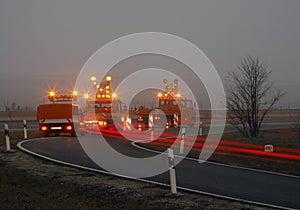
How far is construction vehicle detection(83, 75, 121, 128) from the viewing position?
106ft

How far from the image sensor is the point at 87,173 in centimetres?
1084

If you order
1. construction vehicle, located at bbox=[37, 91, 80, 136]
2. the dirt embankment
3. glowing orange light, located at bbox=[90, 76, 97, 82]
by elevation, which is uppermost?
glowing orange light, located at bbox=[90, 76, 97, 82]

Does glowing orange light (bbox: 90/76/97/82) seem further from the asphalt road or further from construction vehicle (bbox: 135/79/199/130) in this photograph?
the asphalt road

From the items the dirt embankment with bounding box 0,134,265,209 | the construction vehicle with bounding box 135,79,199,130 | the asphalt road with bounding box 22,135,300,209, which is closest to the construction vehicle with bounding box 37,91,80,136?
the construction vehicle with bounding box 135,79,199,130

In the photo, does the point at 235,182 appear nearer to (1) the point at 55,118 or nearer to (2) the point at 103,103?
(1) the point at 55,118

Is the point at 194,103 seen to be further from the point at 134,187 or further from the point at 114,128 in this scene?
the point at 134,187

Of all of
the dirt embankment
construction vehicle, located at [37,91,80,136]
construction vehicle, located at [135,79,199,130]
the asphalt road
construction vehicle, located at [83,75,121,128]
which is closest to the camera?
the dirt embankment

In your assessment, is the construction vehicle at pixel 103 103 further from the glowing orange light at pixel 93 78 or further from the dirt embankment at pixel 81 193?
the dirt embankment at pixel 81 193

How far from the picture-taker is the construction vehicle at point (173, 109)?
119ft

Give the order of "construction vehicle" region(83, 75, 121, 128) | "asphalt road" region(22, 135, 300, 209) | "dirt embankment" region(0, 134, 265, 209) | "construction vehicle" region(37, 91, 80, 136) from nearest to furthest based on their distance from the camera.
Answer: "dirt embankment" region(0, 134, 265, 209) < "asphalt road" region(22, 135, 300, 209) < "construction vehicle" region(37, 91, 80, 136) < "construction vehicle" region(83, 75, 121, 128)

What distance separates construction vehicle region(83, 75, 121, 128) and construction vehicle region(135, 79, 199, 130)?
346cm

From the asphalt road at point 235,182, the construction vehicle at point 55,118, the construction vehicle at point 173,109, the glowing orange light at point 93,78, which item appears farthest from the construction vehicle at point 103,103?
the asphalt road at point 235,182

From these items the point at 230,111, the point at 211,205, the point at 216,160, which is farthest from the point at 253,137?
the point at 211,205

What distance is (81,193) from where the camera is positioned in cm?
861
